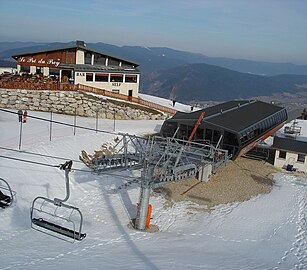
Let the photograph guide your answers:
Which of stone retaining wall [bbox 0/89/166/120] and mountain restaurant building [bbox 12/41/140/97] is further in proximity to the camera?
mountain restaurant building [bbox 12/41/140/97]

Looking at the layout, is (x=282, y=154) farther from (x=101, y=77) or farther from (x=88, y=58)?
(x=88, y=58)

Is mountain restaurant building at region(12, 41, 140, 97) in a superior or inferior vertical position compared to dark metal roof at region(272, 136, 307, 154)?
superior

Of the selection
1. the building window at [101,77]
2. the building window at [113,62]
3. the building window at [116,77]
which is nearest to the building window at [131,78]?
the building window at [116,77]

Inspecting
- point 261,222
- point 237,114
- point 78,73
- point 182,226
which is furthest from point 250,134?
point 78,73

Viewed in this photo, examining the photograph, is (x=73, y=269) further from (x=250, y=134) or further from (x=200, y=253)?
(x=250, y=134)

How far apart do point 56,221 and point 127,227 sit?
3190mm

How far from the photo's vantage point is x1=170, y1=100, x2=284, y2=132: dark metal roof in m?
24.4

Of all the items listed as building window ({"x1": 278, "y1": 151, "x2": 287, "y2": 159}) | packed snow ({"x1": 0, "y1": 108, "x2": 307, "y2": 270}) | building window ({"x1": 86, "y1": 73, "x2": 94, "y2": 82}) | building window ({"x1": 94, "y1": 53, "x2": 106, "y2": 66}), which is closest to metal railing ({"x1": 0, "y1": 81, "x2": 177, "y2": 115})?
building window ({"x1": 86, "y1": 73, "x2": 94, "y2": 82})

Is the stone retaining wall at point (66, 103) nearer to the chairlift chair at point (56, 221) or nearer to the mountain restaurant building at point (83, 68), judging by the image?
the mountain restaurant building at point (83, 68)

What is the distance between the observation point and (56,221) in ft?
53.0

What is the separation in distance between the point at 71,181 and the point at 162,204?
532 centimetres

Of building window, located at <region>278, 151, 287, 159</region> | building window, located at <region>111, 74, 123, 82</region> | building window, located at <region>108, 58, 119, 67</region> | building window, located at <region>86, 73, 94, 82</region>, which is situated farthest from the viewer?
building window, located at <region>108, 58, 119, 67</region>

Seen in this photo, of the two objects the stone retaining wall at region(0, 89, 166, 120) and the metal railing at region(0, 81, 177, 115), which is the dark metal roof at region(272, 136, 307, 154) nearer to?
the stone retaining wall at region(0, 89, 166, 120)

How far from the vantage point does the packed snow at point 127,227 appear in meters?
12.6
